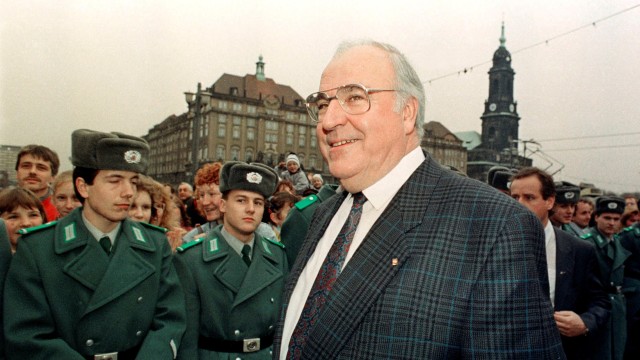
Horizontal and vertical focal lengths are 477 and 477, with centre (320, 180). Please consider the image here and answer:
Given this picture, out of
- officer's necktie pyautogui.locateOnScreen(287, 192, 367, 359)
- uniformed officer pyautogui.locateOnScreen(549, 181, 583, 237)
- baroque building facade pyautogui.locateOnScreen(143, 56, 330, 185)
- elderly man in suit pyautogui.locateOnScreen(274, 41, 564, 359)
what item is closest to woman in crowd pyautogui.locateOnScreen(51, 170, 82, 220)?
elderly man in suit pyautogui.locateOnScreen(274, 41, 564, 359)

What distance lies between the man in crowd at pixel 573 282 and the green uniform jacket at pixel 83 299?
276 centimetres

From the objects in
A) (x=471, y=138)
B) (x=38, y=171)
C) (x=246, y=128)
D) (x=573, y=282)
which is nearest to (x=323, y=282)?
(x=573, y=282)

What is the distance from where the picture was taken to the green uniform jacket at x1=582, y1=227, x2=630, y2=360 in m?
4.75

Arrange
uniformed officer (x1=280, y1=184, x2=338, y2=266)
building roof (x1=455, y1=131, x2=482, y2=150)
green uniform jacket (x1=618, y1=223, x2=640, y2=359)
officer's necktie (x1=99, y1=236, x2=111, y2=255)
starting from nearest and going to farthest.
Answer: officer's necktie (x1=99, y1=236, x2=111, y2=255)
uniformed officer (x1=280, y1=184, x2=338, y2=266)
green uniform jacket (x1=618, y1=223, x2=640, y2=359)
building roof (x1=455, y1=131, x2=482, y2=150)

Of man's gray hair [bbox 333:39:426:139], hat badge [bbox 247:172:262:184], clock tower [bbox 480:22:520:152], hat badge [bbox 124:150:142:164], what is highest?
clock tower [bbox 480:22:520:152]

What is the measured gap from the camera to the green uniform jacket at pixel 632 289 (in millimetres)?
5891

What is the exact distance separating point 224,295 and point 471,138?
4678 inches

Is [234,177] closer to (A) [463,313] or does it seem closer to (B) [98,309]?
(B) [98,309]

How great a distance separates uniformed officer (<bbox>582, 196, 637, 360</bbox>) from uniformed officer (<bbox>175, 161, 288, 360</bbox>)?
290cm

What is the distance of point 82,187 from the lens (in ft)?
10.1

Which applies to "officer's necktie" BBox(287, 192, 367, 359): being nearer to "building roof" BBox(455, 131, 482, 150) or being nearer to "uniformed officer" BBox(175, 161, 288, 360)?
"uniformed officer" BBox(175, 161, 288, 360)

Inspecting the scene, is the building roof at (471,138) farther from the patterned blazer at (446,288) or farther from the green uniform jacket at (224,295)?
the patterned blazer at (446,288)

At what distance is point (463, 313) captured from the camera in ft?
4.89

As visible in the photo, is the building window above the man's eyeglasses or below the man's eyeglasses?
above
